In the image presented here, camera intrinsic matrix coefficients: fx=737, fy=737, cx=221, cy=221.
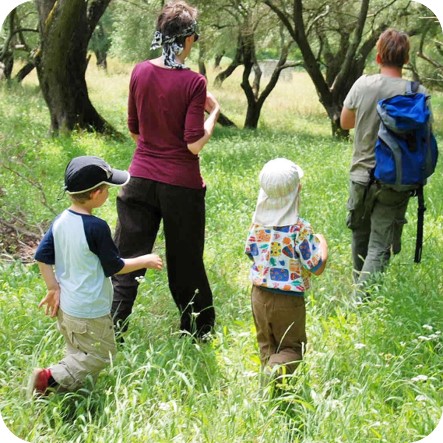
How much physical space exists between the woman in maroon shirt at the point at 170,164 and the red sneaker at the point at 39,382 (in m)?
0.81

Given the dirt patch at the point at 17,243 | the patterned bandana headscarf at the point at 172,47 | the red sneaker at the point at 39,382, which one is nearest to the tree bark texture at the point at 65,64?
the dirt patch at the point at 17,243

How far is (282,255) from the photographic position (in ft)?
12.2

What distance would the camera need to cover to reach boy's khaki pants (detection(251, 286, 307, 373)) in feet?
12.4

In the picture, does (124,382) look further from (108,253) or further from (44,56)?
(44,56)

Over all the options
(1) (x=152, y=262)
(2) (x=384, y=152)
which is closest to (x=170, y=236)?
(1) (x=152, y=262)

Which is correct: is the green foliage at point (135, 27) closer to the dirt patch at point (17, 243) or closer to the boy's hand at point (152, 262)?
the dirt patch at point (17, 243)

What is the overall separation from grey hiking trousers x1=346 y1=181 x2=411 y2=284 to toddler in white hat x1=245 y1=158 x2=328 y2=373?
1380 millimetres

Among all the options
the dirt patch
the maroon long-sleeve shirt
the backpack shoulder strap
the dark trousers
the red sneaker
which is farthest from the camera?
the dirt patch

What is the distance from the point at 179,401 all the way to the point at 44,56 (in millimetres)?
10540

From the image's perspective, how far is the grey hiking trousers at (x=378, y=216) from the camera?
5.01 metres

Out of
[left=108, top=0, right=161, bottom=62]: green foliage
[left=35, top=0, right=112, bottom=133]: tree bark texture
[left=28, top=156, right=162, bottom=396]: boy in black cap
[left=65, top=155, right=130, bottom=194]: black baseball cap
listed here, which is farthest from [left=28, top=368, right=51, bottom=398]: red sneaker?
[left=108, top=0, right=161, bottom=62]: green foliage

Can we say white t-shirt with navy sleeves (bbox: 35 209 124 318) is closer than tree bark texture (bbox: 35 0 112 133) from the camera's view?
Yes

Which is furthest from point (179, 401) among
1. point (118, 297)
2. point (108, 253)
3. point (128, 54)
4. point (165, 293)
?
point (128, 54)

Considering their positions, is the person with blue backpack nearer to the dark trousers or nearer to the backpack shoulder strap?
the backpack shoulder strap
